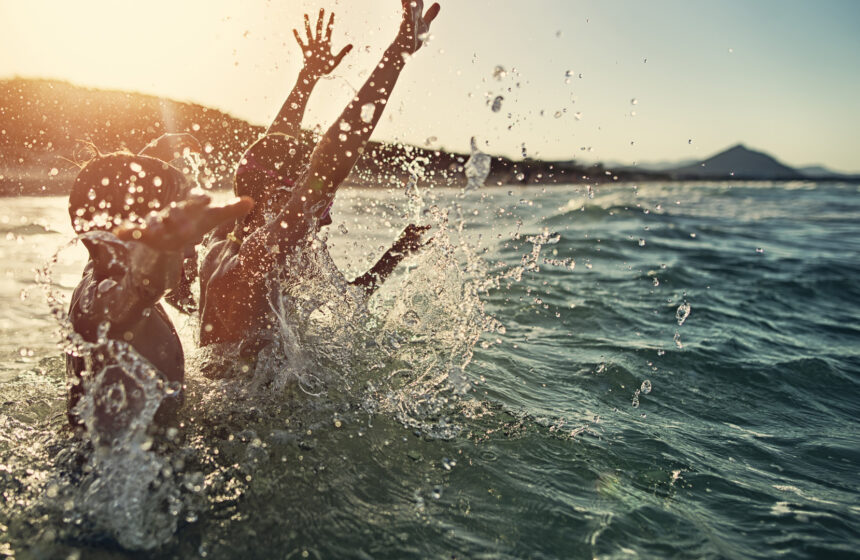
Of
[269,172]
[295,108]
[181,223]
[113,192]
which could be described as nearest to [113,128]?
[295,108]

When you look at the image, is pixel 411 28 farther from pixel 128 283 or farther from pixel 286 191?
pixel 128 283

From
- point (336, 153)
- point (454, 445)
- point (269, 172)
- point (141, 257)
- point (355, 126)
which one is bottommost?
point (454, 445)

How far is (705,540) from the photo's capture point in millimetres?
2244

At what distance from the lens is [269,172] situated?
110 inches

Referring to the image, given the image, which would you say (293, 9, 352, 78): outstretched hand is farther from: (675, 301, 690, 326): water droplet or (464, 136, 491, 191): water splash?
(675, 301, 690, 326): water droplet

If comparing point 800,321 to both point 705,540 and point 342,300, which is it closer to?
point 705,540

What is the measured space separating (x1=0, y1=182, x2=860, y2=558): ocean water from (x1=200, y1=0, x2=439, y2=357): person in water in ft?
1.14

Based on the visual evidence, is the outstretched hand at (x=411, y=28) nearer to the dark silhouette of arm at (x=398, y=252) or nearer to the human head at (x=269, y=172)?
the human head at (x=269, y=172)

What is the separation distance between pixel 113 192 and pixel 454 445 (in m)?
2.00

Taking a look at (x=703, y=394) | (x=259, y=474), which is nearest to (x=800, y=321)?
(x=703, y=394)

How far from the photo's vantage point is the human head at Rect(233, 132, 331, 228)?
277 centimetres

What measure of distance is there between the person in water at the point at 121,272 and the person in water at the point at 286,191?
0.51 m

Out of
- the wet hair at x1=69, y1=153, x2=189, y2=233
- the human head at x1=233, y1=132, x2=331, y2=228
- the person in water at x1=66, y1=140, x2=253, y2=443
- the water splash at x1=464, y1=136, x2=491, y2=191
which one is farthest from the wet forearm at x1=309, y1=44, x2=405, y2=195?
the water splash at x1=464, y1=136, x2=491, y2=191

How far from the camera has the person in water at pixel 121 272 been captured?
1685 mm
